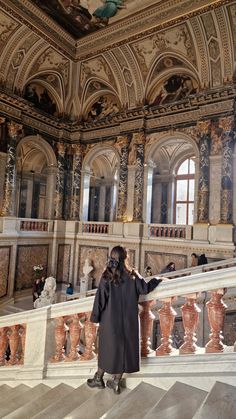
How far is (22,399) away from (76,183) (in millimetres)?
10501

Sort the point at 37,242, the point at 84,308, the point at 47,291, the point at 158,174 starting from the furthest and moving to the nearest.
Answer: the point at 158,174 < the point at 37,242 < the point at 47,291 < the point at 84,308

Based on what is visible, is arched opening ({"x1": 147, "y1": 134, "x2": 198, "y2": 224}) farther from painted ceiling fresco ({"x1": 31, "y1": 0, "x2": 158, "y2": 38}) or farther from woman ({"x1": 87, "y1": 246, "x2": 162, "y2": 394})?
woman ({"x1": 87, "y1": 246, "x2": 162, "y2": 394})

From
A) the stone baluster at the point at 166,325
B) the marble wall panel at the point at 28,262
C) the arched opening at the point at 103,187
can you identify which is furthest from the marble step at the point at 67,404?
the arched opening at the point at 103,187

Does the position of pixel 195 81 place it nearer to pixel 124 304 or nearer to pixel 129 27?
pixel 129 27

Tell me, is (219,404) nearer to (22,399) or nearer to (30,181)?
(22,399)

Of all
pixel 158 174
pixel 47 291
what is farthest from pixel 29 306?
pixel 158 174

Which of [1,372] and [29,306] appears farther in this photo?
[29,306]

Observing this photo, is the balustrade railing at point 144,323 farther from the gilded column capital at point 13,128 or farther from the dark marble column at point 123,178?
the gilded column capital at point 13,128

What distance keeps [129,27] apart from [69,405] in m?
10.8

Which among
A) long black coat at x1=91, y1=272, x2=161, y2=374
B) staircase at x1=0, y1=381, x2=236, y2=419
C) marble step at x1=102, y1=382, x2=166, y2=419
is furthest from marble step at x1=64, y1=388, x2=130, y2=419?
long black coat at x1=91, y1=272, x2=161, y2=374

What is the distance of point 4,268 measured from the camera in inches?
402

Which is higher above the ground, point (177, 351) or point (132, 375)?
point (177, 351)

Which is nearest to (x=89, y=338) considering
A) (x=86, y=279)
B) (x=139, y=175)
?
(x=86, y=279)

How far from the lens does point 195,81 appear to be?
10570 mm
